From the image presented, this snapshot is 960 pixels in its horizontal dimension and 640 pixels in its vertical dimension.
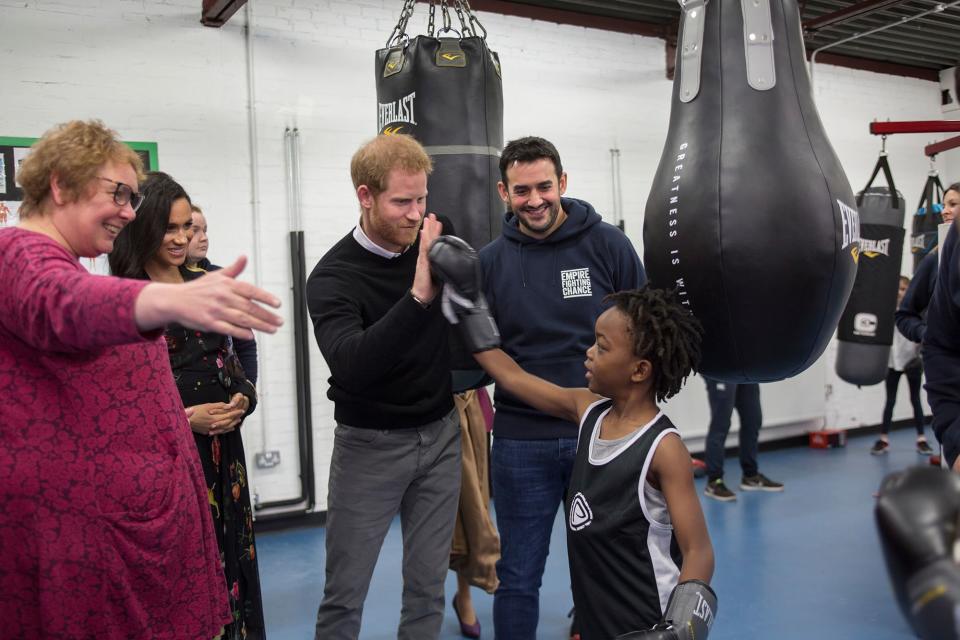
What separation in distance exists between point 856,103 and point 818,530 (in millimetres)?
4541

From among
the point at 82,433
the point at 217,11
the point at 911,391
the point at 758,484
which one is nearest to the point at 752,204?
the point at 82,433

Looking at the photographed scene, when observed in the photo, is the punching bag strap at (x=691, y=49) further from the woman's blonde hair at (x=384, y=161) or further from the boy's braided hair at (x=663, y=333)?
the woman's blonde hair at (x=384, y=161)

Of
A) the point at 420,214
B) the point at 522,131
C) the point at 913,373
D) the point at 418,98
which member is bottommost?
the point at 913,373

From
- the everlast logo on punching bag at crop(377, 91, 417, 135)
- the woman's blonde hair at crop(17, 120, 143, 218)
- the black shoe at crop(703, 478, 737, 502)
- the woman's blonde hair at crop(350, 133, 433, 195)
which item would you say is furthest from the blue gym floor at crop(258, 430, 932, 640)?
the woman's blonde hair at crop(17, 120, 143, 218)

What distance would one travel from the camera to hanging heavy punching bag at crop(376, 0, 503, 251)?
248 cm

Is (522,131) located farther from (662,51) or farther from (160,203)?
(160,203)

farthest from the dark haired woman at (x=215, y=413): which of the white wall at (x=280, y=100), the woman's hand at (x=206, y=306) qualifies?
the white wall at (x=280, y=100)

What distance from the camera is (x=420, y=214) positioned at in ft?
6.83

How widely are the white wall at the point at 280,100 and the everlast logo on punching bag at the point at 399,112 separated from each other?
2474mm

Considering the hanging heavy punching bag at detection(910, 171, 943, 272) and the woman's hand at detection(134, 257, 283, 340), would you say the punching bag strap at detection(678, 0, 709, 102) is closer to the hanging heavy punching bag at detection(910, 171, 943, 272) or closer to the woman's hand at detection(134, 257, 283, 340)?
the woman's hand at detection(134, 257, 283, 340)

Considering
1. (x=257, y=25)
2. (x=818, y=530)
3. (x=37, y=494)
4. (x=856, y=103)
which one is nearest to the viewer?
(x=37, y=494)

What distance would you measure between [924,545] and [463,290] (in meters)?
1.14

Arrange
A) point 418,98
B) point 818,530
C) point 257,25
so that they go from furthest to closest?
point 257,25
point 818,530
point 418,98

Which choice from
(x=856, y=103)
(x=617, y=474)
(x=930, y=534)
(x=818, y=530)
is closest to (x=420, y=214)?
(x=617, y=474)
